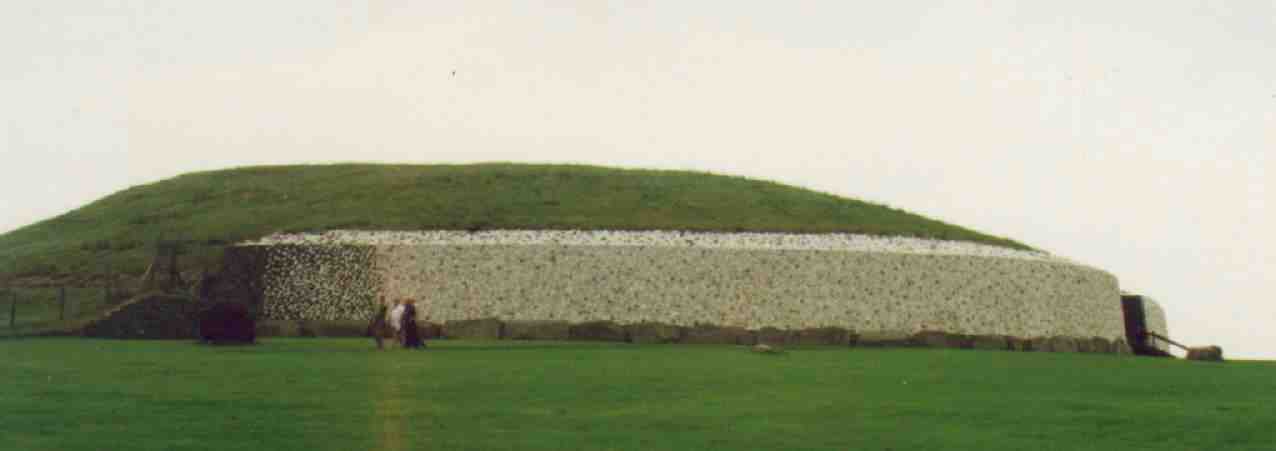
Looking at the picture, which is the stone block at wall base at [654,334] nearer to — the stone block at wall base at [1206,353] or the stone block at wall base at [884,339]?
the stone block at wall base at [884,339]

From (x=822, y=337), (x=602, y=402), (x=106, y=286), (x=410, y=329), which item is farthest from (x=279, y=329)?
(x=602, y=402)

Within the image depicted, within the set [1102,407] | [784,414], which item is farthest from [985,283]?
[784,414]

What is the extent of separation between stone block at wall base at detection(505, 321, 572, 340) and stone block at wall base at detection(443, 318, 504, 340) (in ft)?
0.79

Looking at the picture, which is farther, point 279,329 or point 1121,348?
point 1121,348

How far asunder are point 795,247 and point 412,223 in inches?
387

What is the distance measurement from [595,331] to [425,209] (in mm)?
9614

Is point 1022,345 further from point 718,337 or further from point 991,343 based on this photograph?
A: point 718,337

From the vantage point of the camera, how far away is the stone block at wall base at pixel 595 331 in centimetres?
3186

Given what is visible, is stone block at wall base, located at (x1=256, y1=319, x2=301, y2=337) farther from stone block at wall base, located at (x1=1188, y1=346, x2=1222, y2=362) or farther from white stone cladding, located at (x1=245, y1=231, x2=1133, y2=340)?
stone block at wall base, located at (x1=1188, y1=346, x2=1222, y2=362)

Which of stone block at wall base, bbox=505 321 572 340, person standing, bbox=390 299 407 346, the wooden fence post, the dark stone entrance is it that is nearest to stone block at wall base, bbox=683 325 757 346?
stone block at wall base, bbox=505 321 572 340

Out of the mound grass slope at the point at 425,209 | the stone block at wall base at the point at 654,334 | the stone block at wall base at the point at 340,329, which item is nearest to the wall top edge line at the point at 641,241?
the mound grass slope at the point at 425,209

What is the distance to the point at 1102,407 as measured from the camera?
1792 cm

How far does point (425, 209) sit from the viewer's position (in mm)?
39969

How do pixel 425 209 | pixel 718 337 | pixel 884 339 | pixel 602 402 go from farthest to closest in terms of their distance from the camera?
pixel 425 209, pixel 884 339, pixel 718 337, pixel 602 402
